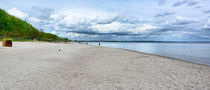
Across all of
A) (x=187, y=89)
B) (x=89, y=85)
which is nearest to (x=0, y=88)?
(x=89, y=85)

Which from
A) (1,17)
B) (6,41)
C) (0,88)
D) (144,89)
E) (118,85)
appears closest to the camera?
(0,88)

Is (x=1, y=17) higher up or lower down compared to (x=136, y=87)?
higher up

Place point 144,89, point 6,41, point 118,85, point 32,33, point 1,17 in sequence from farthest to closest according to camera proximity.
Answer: point 32,33 → point 1,17 → point 6,41 → point 118,85 → point 144,89

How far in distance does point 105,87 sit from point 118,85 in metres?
0.67

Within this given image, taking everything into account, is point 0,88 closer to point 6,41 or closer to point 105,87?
point 105,87

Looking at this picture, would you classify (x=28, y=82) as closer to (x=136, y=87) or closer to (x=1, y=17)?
(x=136, y=87)

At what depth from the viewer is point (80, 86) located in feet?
16.7

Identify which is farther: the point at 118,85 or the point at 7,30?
A: the point at 7,30

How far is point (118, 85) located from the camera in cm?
536

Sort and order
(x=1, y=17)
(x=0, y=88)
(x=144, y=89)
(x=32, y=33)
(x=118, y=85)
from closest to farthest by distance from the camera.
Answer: (x=0, y=88) → (x=144, y=89) → (x=118, y=85) → (x=1, y=17) → (x=32, y=33)

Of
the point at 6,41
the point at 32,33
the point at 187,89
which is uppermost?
the point at 32,33

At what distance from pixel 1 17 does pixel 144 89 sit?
80.8 metres

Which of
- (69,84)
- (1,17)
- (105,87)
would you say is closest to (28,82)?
(69,84)

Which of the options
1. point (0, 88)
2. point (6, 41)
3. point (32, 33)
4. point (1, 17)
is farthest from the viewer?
point (32, 33)
